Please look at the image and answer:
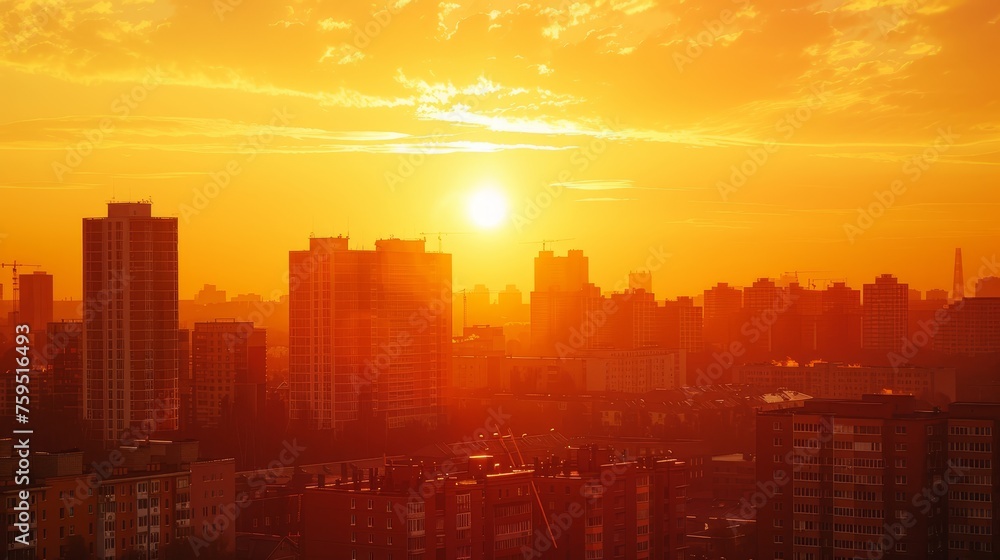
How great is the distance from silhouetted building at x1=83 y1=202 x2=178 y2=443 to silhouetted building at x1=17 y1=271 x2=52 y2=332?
45.8 ft

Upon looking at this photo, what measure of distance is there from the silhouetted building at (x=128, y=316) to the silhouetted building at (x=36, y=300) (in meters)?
13.9

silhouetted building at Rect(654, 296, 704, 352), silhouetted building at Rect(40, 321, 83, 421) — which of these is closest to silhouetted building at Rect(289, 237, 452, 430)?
silhouetted building at Rect(40, 321, 83, 421)

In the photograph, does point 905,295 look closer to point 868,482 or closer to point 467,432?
point 467,432

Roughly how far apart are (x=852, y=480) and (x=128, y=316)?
1886cm

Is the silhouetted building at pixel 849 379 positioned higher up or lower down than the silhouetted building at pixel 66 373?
lower down

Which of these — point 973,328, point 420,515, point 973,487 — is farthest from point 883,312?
point 420,515

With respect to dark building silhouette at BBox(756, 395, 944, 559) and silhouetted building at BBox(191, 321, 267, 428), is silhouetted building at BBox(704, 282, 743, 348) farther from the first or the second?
dark building silhouette at BBox(756, 395, 944, 559)

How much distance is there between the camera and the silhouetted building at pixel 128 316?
30.0 meters

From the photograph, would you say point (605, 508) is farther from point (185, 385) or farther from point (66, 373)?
point (185, 385)

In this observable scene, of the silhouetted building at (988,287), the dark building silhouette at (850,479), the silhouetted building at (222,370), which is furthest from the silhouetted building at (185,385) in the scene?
the silhouetted building at (988,287)

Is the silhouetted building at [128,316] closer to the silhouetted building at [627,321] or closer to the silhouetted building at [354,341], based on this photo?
the silhouetted building at [354,341]

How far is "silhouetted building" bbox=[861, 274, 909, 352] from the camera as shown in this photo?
57.3 metres

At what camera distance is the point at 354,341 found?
37.1m

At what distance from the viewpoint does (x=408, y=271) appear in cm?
3950
